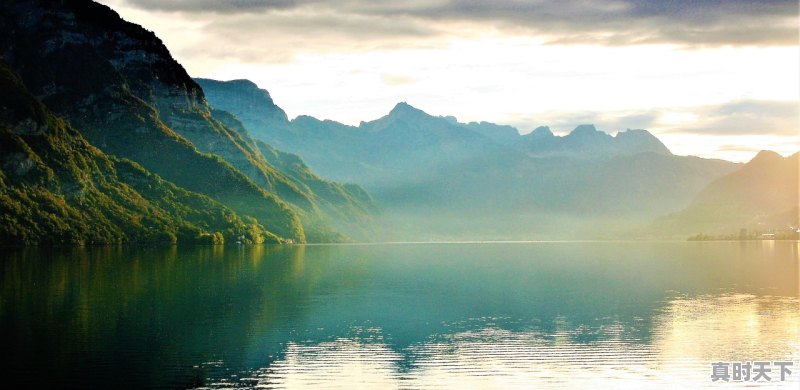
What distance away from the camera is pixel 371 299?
472 ft

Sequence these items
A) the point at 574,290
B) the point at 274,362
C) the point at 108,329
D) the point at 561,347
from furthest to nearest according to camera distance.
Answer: the point at 574,290 → the point at 108,329 → the point at 561,347 → the point at 274,362

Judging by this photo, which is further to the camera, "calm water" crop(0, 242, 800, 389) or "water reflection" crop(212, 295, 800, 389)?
"calm water" crop(0, 242, 800, 389)

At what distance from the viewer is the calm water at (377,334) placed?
74.6m

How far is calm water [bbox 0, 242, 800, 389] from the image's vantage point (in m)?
74.6

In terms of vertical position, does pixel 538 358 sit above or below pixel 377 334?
below

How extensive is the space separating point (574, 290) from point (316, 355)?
89.7 metres

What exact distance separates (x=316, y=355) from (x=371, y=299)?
58946mm

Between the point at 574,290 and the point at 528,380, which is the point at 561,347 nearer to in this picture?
the point at 528,380

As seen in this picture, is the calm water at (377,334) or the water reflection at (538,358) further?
the calm water at (377,334)

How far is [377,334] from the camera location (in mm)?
101000

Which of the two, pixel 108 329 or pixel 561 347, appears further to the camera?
pixel 108 329

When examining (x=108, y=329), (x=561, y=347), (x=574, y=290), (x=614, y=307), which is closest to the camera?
(x=561, y=347)

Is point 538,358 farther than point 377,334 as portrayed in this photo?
No

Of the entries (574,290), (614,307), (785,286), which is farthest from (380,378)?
(785,286)
